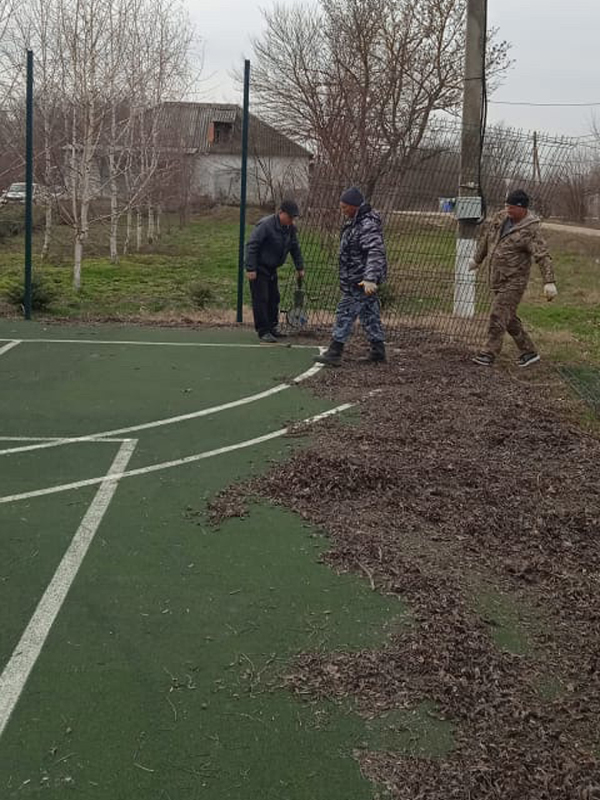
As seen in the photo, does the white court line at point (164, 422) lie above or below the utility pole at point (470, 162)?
below

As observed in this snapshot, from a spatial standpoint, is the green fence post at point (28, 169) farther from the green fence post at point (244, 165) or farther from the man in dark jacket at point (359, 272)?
the man in dark jacket at point (359, 272)

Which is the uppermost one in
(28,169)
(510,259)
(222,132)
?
(222,132)

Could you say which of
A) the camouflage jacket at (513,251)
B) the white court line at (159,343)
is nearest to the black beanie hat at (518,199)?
the camouflage jacket at (513,251)

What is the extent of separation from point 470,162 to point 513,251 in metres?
2.78

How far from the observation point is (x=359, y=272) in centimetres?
909

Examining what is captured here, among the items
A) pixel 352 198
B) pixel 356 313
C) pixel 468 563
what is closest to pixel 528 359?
pixel 356 313

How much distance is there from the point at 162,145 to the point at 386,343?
1594 cm

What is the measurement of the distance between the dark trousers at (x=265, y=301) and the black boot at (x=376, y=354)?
1712 mm

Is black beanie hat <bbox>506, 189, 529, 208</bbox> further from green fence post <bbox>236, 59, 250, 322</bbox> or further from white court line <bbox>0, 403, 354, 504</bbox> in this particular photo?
green fence post <bbox>236, 59, 250, 322</bbox>

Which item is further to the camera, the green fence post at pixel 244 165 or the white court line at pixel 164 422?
the green fence post at pixel 244 165

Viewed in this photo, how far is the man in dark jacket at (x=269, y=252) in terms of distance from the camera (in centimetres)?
1004

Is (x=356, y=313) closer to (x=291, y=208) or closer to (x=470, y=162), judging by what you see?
(x=291, y=208)

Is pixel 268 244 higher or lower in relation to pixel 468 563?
higher

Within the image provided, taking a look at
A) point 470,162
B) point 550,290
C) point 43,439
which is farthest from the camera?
point 470,162
